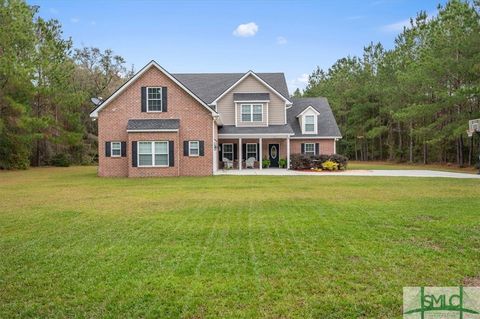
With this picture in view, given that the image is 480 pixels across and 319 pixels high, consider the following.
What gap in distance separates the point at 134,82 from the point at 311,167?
12865mm

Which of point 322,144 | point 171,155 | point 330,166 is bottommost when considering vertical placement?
point 330,166

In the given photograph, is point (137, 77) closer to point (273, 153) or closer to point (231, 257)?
point (273, 153)

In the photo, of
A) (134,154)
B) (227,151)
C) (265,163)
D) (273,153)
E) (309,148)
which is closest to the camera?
(134,154)

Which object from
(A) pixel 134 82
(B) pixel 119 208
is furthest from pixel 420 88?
(B) pixel 119 208

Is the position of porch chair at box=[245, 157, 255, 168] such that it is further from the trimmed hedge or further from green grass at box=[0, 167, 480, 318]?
green grass at box=[0, 167, 480, 318]

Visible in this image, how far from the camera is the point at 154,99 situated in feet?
81.8

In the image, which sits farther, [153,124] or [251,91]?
[251,91]

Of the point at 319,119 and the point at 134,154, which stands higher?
the point at 319,119

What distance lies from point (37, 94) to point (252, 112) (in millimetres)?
20046

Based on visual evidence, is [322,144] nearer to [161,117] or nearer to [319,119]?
[319,119]

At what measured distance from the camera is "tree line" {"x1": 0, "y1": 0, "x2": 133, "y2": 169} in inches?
1179

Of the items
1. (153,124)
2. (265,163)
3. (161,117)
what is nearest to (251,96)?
(265,163)

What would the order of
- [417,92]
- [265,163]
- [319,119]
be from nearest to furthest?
[265,163] → [319,119] → [417,92]

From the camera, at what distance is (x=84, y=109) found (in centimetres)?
4491
